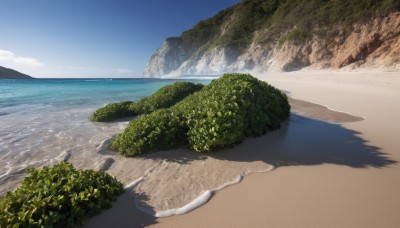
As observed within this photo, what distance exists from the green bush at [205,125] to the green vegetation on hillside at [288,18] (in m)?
34.1

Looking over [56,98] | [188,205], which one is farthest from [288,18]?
[188,205]

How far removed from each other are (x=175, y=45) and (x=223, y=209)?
126 metres

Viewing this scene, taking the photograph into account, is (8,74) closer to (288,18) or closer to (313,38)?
(288,18)

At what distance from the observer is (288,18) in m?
51.6

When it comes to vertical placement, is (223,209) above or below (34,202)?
below

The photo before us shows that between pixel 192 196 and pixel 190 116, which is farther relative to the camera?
pixel 190 116

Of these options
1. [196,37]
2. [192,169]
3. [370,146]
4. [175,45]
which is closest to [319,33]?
[370,146]

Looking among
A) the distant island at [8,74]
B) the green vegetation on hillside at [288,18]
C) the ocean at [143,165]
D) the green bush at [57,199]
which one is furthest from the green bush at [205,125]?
the distant island at [8,74]

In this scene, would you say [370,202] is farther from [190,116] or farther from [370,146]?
[190,116]

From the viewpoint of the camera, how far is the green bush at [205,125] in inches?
196

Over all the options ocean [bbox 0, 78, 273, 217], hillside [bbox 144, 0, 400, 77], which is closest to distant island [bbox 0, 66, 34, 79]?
hillside [bbox 144, 0, 400, 77]

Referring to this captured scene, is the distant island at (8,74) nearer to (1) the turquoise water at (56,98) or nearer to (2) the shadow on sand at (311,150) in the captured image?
(1) the turquoise water at (56,98)

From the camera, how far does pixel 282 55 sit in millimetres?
44188

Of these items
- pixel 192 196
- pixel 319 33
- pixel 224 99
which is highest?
pixel 319 33
